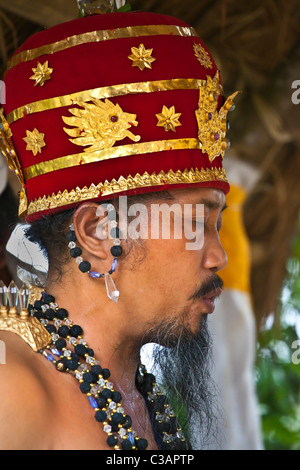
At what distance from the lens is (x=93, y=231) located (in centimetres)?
168

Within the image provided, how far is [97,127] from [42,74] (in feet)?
0.57

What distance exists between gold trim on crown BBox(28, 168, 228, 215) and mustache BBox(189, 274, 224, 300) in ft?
0.74

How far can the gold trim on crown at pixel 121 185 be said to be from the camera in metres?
1.63

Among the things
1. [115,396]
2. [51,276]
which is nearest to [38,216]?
[51,276]

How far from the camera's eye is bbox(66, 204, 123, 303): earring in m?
1.65

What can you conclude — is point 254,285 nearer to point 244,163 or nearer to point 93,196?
point 244,163

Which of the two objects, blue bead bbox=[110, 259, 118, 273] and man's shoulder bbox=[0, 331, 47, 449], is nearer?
man's shoulder bbox=[0, 331, 47, 449]

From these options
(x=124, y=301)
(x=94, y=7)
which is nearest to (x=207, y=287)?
(x=124, y=301)

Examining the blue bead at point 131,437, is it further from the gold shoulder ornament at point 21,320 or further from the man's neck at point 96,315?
the gold shoulder ornament at point 21,320

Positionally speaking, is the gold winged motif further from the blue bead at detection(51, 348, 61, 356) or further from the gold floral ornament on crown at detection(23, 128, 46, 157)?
the blue bead at detection(51, 348, 61, 356)

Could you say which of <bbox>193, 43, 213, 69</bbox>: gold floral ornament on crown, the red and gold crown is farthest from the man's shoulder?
<bbox>193, 43, 213, 69</bbox>: gold floral ornament on crown

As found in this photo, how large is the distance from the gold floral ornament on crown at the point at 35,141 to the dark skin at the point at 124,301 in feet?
0.55

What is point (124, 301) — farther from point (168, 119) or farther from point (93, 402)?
point (168, 119)

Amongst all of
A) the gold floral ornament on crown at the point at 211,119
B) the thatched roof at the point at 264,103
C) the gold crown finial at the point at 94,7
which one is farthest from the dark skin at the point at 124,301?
the thatched roof at the point at 264,103
